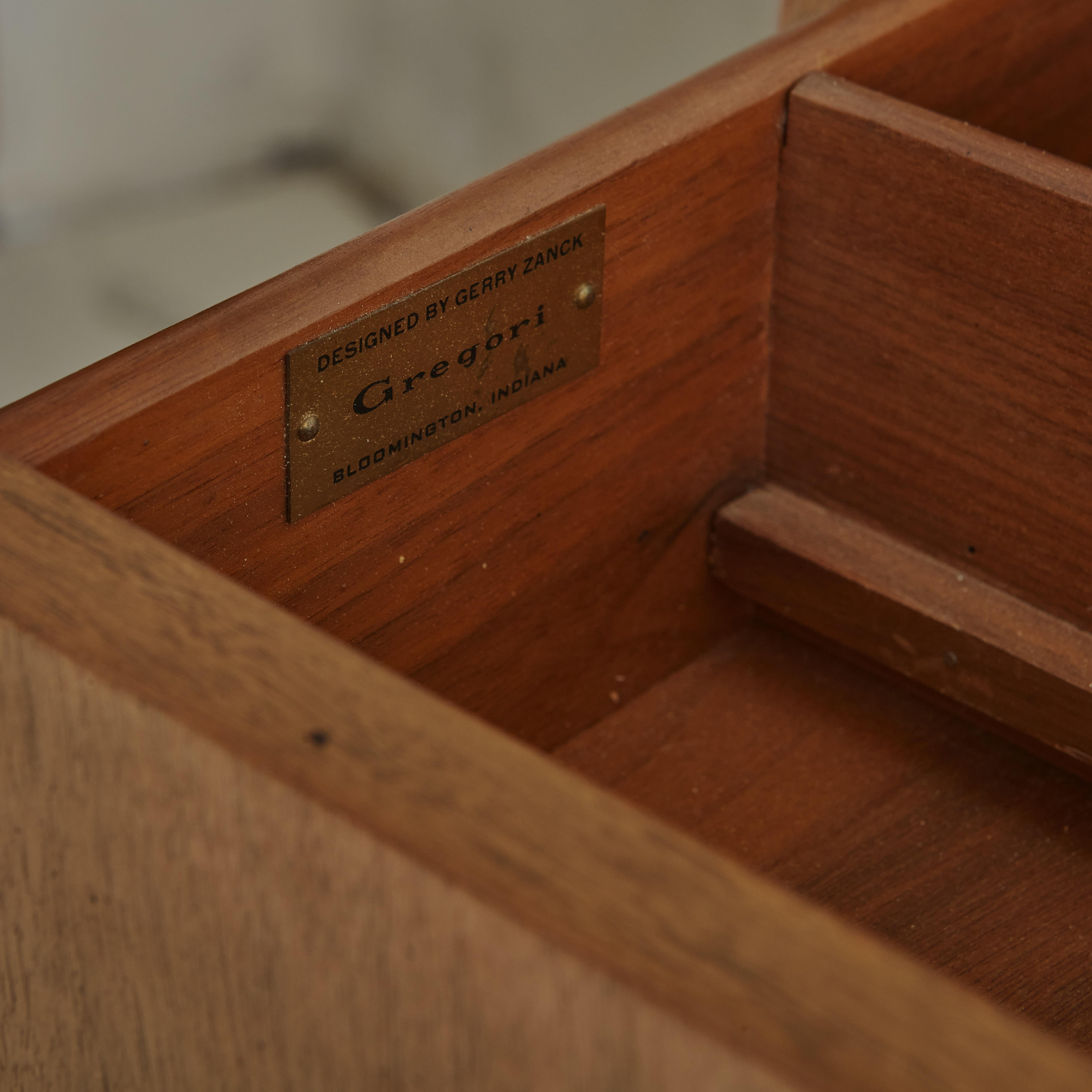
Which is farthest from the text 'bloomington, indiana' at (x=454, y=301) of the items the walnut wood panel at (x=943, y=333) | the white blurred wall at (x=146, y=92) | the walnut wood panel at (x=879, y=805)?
the white blurred wall at (x=146, y=92)

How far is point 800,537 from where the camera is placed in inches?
34.9

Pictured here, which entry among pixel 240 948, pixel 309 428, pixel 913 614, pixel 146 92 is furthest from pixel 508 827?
pixel 146 92

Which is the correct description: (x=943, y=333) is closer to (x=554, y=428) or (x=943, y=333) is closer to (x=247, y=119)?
(x=554, y=428)

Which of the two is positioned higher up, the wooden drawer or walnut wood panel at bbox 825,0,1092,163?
walnut wood panel at bbox 825,0,1092,163

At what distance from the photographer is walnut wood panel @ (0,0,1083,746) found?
25.3 inches

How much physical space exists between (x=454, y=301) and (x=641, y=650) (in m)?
0.26

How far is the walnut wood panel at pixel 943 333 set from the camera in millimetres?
763

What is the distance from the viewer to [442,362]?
0.72 metres

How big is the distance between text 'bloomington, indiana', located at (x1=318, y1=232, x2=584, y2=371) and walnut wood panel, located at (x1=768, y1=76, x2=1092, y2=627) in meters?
0.15

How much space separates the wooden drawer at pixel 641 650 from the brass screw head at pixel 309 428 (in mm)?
17

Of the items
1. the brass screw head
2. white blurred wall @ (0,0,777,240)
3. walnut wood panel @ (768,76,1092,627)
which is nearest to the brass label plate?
the brass screw head

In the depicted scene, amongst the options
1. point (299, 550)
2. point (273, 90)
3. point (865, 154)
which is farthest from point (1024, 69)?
point (273, 90)

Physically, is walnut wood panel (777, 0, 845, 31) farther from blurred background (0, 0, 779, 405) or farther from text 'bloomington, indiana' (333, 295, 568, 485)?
blurred background (0, 0, 779, 405)

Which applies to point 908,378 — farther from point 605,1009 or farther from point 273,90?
point 273,90
